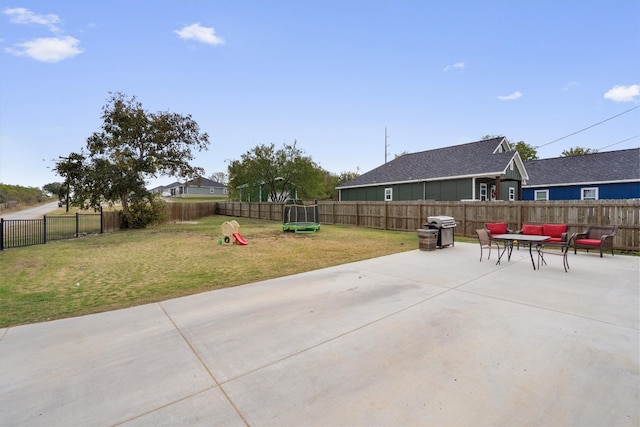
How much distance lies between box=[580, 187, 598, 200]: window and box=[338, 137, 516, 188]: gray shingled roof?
6.65m

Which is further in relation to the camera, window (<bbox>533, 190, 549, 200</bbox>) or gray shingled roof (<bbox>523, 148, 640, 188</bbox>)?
window (<bbox>533, 190, 549, 200</bbox>)

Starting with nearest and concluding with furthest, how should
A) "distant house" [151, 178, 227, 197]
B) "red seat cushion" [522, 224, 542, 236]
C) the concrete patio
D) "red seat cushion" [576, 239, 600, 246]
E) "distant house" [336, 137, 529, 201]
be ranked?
the concrete patio, "red seat cushion" [576, 239, 600, 246], "red seat cushion" [522, 224, 542, 236], "distant house" [336, 137, 529, 201], "distant house" [151, 178, 227, 197]

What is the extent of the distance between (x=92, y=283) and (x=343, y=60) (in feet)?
49.2

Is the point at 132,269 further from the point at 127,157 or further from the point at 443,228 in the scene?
the point at 127,157

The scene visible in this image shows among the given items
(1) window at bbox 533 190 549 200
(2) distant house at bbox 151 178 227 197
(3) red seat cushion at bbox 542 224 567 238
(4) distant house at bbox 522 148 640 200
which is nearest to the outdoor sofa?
(3) red seat cushion at bbox 542 224 567 238

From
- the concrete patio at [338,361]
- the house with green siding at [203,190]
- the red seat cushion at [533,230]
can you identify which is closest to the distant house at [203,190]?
the house with green siding at [203,190]

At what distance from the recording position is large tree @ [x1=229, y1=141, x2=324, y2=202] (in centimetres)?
2859

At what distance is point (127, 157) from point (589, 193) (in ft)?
100

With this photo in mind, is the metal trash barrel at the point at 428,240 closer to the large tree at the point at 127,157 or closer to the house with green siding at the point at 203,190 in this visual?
the large tree at the point at 127,157

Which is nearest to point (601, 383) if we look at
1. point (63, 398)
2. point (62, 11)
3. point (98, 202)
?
point (63, 398)

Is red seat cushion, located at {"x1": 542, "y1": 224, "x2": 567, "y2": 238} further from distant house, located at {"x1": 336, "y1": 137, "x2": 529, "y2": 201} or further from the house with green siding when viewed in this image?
the house with green siding

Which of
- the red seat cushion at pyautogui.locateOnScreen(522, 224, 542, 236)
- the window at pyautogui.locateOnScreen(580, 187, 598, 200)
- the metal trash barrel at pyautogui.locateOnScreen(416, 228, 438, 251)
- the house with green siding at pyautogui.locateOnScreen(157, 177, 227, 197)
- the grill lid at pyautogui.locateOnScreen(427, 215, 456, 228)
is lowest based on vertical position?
the metal trash barrel at pyautogui.locateOnScreen(416, 228, 438, 251)

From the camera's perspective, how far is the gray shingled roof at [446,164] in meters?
18.2

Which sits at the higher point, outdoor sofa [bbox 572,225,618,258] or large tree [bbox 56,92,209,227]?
large tree [bbox 56,92,209,227]
